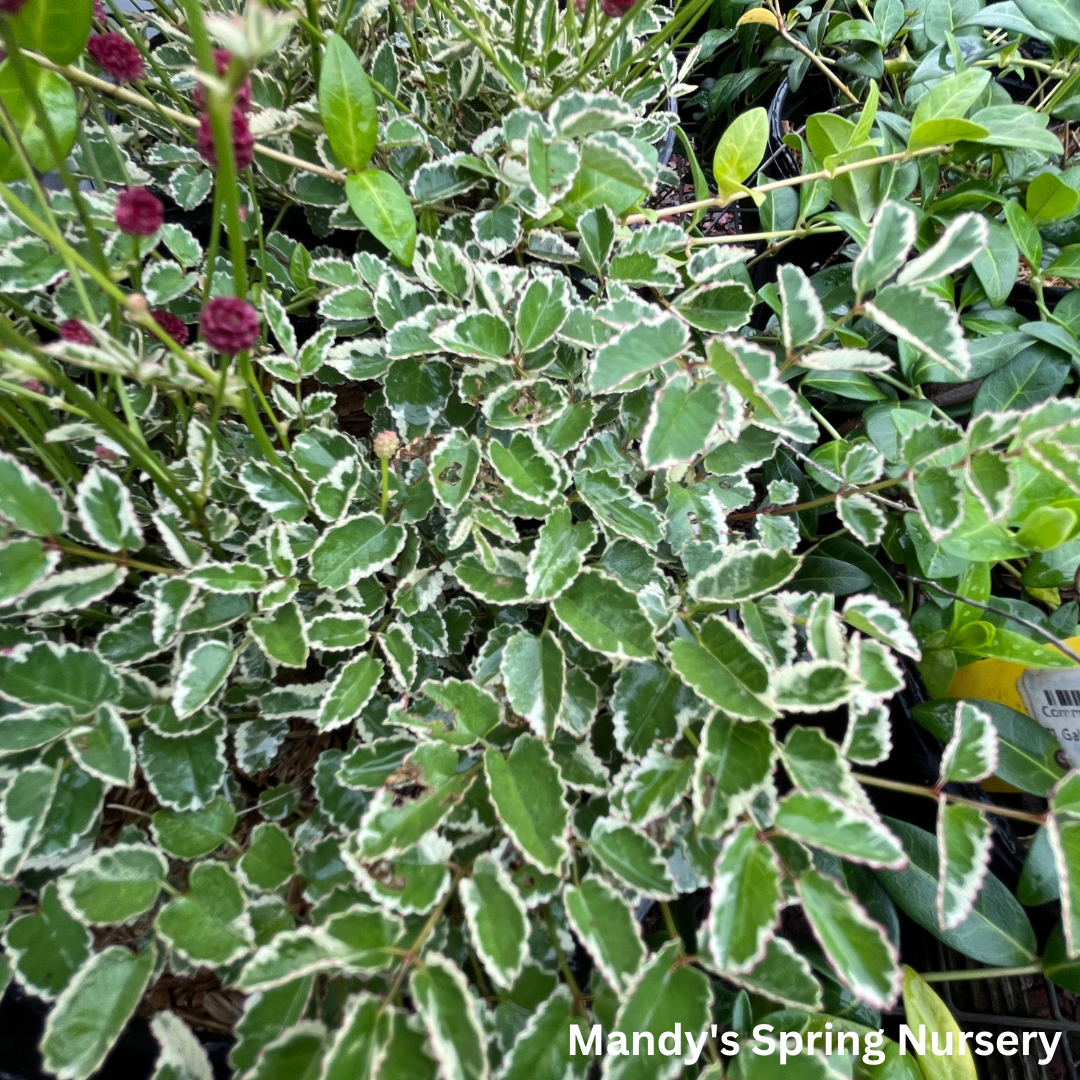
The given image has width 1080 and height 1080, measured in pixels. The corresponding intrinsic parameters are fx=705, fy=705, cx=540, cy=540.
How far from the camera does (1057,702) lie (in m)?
0.62

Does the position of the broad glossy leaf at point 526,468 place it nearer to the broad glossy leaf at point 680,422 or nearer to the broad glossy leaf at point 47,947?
the broad glossy leaf at point 680,422

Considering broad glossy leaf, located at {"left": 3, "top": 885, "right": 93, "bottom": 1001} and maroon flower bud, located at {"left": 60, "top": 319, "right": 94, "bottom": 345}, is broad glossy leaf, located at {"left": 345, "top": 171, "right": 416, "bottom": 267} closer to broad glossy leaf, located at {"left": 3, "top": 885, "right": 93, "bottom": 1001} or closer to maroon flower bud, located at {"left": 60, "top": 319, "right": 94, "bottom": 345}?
maroon flower bud, located at {"left": 60, "top": 319, "right": 94, "bottom": 345}

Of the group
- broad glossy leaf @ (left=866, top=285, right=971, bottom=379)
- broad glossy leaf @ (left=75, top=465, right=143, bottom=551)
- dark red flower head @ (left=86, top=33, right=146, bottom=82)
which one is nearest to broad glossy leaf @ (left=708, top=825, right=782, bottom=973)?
broad glossy leaf @ (left=866, top=285, right=971, bottom=379)

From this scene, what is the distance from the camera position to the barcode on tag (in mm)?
600

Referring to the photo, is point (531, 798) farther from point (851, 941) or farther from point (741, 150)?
point (741, 150)

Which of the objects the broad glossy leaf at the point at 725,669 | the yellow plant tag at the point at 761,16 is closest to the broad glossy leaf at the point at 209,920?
the broad glossy leaf at the point at 725,669

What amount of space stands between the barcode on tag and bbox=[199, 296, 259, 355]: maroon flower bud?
2.22 feet

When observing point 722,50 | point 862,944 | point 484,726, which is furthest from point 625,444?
point 722,50

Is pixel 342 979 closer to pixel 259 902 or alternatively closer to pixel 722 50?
pixel 259 902

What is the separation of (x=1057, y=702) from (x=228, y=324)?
71cm

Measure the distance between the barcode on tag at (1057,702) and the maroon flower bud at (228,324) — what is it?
2.22 feet

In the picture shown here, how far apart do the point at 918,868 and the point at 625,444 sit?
458 mm

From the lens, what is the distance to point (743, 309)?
633 mm

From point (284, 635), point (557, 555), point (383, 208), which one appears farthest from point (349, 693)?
point (383, 208)
